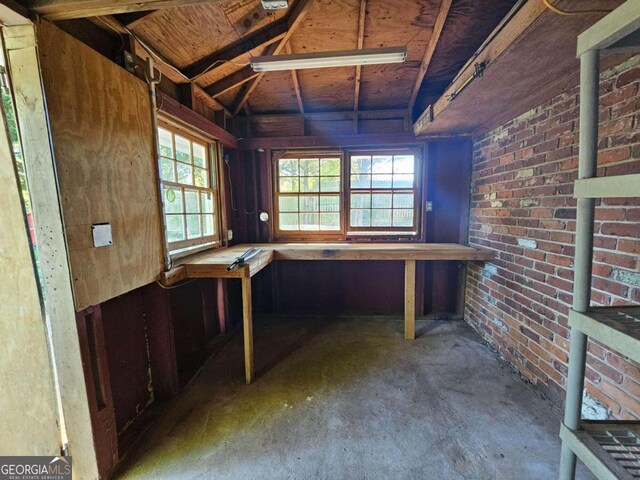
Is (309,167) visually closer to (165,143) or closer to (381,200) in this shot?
(381,200)

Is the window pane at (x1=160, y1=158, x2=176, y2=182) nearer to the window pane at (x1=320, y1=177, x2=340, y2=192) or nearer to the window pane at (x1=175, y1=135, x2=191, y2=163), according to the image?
the window pane at (x1=175, y1=135, x2=191, y2=163)

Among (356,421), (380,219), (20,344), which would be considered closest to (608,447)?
(356,421)

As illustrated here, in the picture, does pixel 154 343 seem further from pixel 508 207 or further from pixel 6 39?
pixel 508 207

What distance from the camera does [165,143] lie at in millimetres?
2096

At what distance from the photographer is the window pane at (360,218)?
10.9ft

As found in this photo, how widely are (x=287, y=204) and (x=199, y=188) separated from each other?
110 centimetres

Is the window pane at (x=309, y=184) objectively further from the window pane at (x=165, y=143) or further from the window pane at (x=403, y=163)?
the window pane at (x=165, y=143)

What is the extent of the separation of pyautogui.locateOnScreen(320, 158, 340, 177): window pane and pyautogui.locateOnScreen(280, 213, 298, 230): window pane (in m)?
0.66

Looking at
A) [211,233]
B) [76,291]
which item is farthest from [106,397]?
[211,233]

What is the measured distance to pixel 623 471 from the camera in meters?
0.85

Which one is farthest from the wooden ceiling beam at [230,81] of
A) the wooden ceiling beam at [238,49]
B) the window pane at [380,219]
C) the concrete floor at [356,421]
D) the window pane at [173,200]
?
the concrete floor at [356,421]

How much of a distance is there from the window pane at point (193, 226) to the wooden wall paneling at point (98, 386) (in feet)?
3.62

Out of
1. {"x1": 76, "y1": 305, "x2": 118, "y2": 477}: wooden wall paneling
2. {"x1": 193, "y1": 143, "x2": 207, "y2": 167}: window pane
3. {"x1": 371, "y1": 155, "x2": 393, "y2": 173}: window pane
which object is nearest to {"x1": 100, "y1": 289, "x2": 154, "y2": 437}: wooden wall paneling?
{"x1": 76, "y1": 305, "x2": 118, "y2": 477}: wooden wall paneling

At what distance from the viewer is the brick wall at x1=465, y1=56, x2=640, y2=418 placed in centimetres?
139
